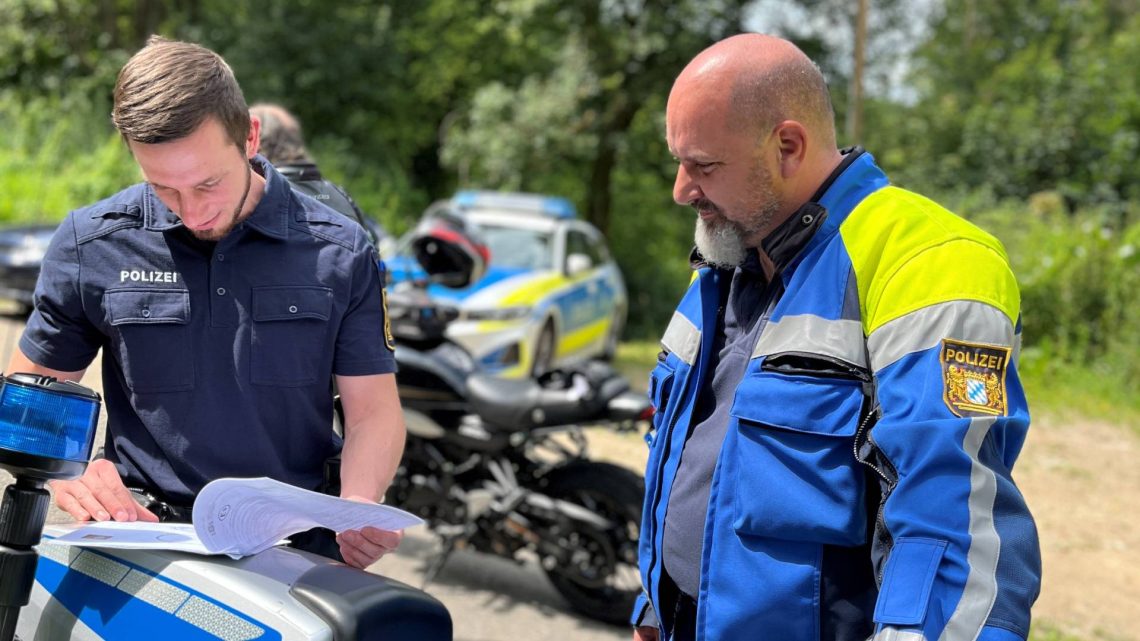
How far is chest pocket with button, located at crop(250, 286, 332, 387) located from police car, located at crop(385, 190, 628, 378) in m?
6.15

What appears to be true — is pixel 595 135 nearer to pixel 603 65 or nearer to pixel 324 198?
A: pixel 603 65

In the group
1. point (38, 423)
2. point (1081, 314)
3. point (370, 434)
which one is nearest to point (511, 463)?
point (370, 434)

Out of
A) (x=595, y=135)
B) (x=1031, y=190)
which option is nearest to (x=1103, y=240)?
(x=1031, y=190)

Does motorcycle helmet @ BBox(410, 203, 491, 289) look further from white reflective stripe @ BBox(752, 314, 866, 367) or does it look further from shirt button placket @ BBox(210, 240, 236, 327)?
white reflective stripe @ BBox(752, 314, 866, 367)

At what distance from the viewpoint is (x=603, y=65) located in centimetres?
1780

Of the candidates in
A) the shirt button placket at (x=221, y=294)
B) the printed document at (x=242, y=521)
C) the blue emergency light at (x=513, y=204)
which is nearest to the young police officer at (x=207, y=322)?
the shirt button placket at (x=221, y=294)

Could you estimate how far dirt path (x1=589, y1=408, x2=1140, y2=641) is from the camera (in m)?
5.43

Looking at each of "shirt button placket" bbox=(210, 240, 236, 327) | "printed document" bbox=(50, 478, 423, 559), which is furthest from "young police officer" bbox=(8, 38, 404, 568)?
"printed document" bbox=(50, 478, 423, 559)

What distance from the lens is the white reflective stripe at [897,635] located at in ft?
4.92

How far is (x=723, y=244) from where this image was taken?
1934mm

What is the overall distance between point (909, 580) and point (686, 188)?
2.41 feet

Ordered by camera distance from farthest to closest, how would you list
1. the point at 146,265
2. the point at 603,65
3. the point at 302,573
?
1. the point at 603,65
2. the point at 146,265
3. the point at 302,573

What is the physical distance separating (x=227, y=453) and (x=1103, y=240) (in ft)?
42.7

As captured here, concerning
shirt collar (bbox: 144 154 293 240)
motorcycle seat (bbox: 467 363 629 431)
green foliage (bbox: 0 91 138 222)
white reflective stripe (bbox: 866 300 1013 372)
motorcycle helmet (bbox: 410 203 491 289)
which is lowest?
green foliage (bbox: 0 91 138 222)
